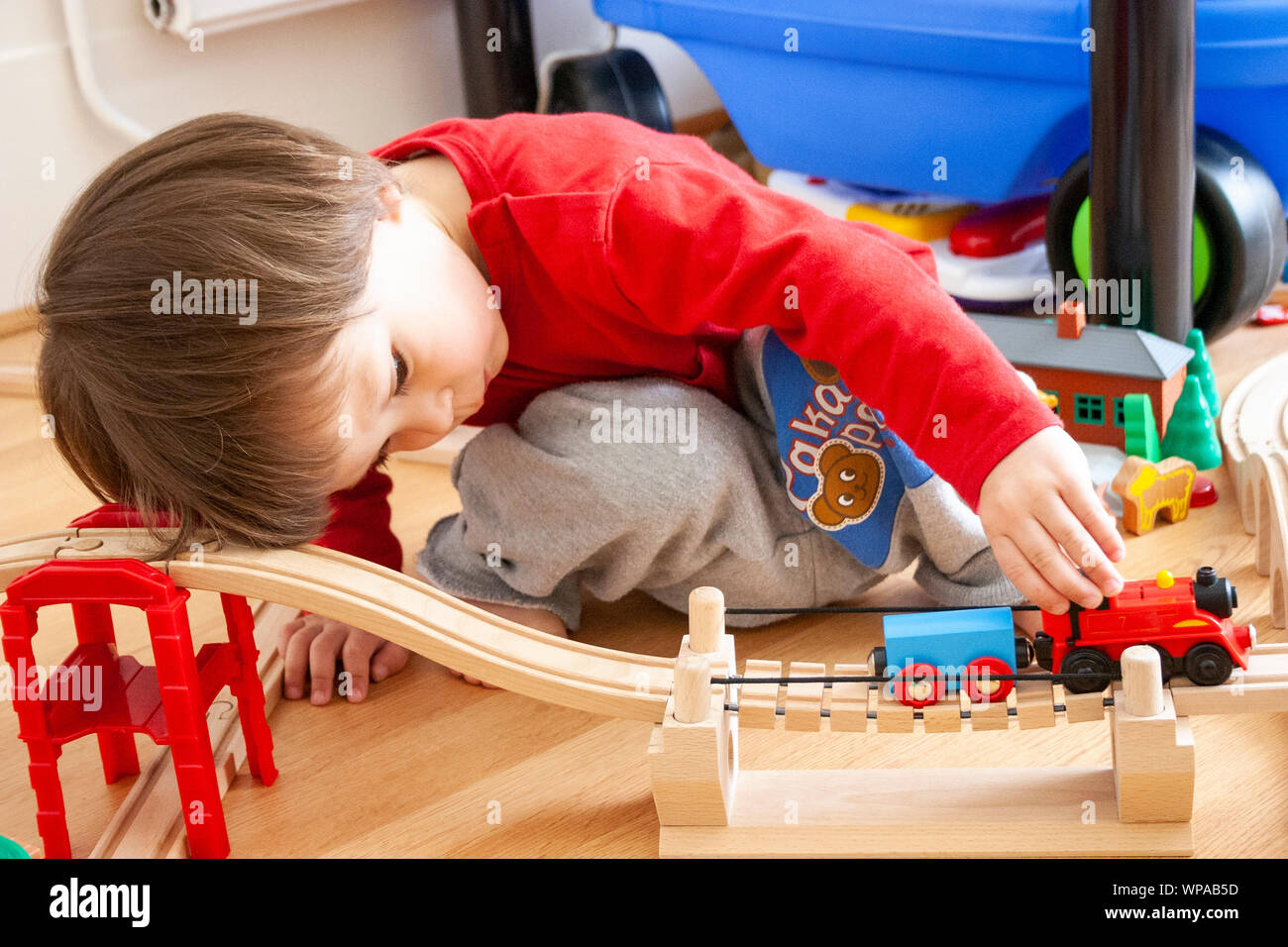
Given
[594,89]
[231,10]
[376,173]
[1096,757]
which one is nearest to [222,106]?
[231,10]

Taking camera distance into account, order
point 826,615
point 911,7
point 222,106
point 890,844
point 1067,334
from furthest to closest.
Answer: point 222,106, point 911,7, point 1067,334, point 826,615, point 890,844

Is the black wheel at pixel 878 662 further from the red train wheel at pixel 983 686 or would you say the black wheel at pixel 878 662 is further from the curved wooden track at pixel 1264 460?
the curved wooden track at pixel 1264 460

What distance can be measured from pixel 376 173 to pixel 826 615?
41 cm

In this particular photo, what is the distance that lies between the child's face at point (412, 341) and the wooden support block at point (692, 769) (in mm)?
228

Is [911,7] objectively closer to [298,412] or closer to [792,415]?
[792,415]

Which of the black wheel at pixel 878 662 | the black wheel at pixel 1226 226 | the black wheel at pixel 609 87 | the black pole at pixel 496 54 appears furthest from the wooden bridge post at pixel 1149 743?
the black pole at pixel 496 54

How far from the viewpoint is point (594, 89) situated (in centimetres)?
163

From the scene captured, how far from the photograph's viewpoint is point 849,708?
0.68 metres

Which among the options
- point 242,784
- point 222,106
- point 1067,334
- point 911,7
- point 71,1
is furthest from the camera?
point 222,106

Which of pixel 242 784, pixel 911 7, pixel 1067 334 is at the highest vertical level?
pixel 911 7

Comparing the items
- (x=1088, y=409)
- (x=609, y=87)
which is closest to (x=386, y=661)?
(x=1088, y=409)

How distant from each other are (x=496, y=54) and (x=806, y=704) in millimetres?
1206

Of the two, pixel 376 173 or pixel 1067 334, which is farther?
pixel 1067 334

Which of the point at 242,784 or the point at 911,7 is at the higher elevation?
the point at 911,7
